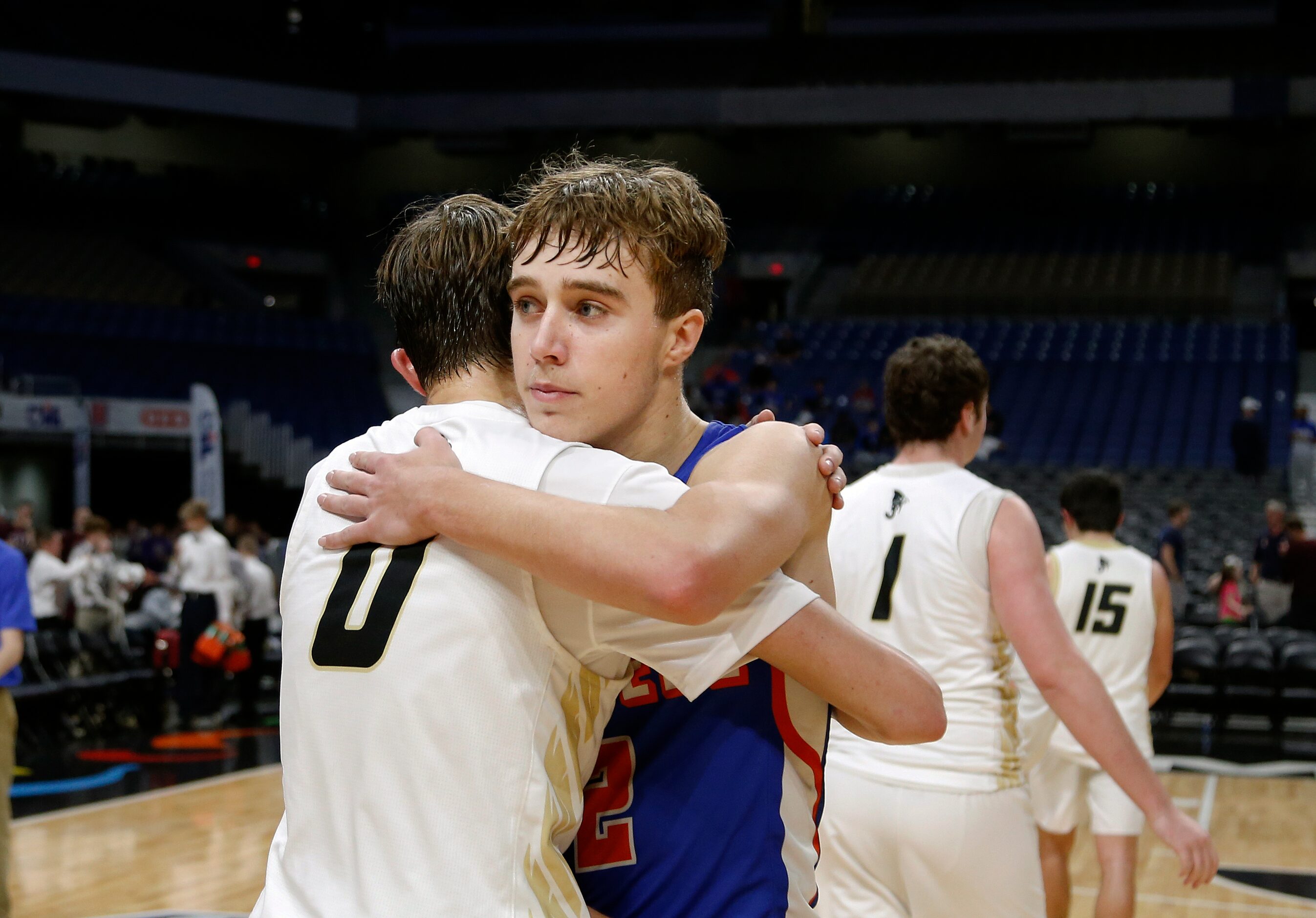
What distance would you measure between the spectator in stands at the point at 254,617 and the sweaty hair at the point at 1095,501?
8.27 metres

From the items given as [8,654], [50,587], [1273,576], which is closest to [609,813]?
[8,654]

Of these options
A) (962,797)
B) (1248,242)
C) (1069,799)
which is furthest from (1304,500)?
(962,797)

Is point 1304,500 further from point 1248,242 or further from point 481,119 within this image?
point 481,119

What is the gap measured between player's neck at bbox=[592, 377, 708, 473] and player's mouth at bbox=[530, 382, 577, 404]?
0.15 m

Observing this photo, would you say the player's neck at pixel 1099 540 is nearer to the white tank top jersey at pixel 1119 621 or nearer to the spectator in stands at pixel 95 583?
the white tank top jersey at pixel 1119 621

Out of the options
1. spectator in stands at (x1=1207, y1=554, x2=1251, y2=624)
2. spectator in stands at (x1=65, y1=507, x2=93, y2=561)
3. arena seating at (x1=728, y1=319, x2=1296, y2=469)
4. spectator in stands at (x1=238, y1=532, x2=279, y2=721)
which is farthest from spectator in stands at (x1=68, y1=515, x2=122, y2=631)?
arena seating at (x1=728, y1=319, x2=1296, y2=469)

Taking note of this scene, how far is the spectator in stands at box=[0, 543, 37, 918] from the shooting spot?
15.1 ft

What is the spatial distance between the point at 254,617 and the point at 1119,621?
8654 mm

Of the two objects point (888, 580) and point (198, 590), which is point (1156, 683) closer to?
point (888, 580)

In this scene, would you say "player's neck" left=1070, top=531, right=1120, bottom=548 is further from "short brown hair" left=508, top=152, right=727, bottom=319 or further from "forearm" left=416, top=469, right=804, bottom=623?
"forearm" left=416, top=469, right=804, bottom=623

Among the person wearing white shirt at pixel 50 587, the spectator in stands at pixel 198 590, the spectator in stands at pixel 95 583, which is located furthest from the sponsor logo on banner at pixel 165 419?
the spectator in stands at pixel 198 590

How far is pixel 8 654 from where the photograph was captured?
4637mm

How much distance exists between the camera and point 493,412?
1.71m

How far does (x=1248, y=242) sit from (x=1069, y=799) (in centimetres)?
2322
